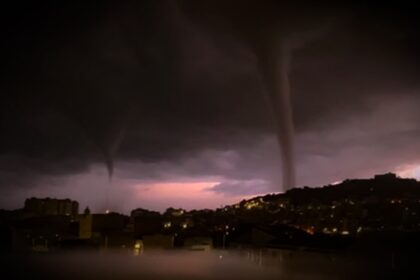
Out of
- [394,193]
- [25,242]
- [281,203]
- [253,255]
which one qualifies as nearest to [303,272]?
[253,255]

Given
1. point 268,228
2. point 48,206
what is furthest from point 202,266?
point 48,206

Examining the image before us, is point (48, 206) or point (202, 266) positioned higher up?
point (48, 206)

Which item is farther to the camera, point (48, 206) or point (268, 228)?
point (48, 206)

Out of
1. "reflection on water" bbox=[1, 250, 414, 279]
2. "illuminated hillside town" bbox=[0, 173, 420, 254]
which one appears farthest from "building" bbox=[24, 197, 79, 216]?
"reflection on water" bbox=[1, 250, 414, 279]

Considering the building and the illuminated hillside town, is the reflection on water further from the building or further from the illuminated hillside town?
the building

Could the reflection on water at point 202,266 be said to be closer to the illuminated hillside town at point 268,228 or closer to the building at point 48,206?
the illuminated hillside town at point 268,228

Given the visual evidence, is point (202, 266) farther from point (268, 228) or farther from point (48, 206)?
point (48, 206)
